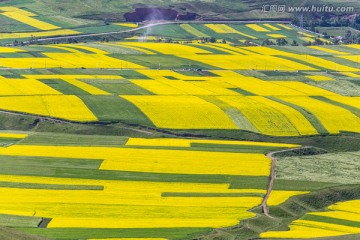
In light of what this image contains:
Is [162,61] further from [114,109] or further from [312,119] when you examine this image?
[312,119]

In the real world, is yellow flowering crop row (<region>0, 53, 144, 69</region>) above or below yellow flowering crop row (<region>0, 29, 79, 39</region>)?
above

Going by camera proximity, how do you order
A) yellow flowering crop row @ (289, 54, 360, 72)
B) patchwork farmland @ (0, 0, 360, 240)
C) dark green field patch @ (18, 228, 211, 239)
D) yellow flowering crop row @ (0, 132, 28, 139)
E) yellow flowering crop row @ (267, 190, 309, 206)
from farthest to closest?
yellow flowering crop row @ (289, 54, 360, 72), yellow flowering crop row @ (0, 132, 28, 139), yellow flowering crop row @ (267, 190, 309, 206), patchwork farmland @ (0, 0, 360, 240), dark green field patch @ (18, 228, 211, 239)

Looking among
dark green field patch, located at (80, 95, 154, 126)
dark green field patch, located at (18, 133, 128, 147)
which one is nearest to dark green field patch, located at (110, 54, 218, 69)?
dark green field patch, located at (80, 95, 154, 126)

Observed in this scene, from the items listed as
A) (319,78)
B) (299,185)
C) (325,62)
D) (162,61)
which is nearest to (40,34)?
(162,61)

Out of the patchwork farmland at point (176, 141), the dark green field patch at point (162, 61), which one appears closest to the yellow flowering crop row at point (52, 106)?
the patchwork farmland at point (176, 141)

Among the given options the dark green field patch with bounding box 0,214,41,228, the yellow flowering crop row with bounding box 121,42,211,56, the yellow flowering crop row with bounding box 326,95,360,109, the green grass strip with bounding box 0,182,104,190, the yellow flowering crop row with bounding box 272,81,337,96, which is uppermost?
the dark green field patch with bounding box 0,214,41,228

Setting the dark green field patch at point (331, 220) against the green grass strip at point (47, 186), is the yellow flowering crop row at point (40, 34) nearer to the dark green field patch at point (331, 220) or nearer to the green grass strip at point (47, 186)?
the green grass strip at point (47, 186)

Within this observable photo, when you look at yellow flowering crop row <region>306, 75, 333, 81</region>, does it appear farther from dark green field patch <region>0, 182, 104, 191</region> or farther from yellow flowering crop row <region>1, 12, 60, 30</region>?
dark green field patch <region>0, 182, 104, 191</region>

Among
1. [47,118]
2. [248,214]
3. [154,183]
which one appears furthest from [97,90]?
[248,214]
